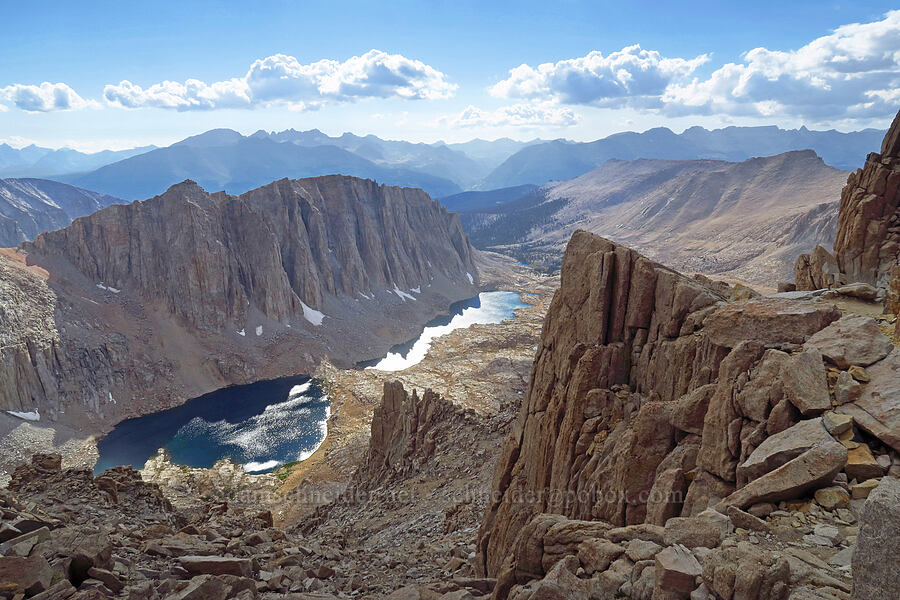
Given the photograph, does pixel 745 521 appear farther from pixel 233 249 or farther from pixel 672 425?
pixel 233 249

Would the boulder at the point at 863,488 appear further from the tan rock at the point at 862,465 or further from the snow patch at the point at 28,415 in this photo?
the snow patch at the point at 28,415

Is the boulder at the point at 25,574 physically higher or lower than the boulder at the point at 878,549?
lower

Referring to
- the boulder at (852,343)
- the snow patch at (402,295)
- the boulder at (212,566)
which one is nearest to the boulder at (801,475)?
the boulder at (852,343)

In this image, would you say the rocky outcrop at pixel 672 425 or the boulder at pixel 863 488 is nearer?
the boulder at pixel 863 488

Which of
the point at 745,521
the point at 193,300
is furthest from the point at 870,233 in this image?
the point at 193,300

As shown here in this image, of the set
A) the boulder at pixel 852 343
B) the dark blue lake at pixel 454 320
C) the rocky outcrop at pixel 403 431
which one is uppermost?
the boulder at pixel 852 343

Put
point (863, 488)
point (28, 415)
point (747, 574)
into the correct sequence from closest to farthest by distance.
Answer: point (747, 574) → point (863, 488) → point (28, 415)

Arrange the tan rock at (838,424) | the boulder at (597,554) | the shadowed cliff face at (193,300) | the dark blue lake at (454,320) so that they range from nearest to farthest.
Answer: the tan rock at (838,424), the boulder at (597,554), the shadowed cliff face at (193,300), the dark blue lake at (454,320)
